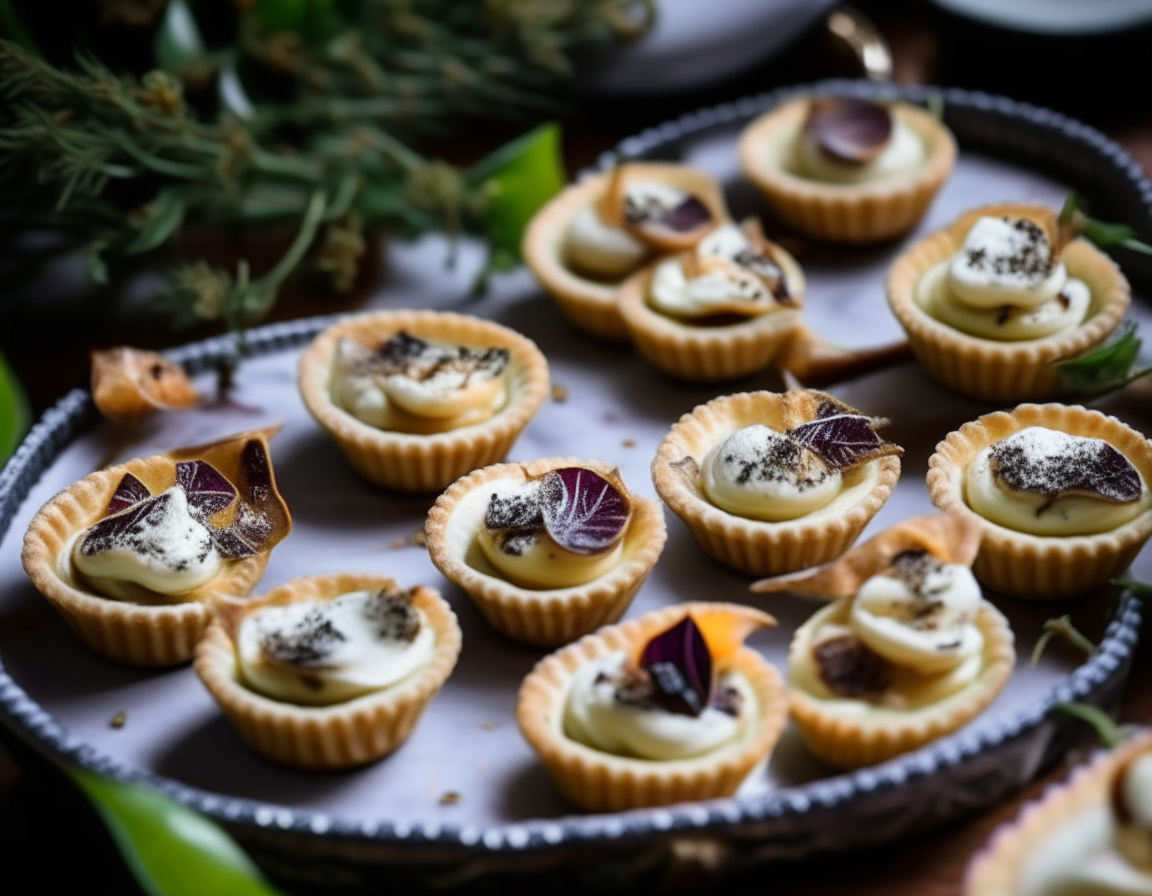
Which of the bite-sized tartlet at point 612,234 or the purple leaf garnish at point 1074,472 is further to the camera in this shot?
the bite-sized tartlet at point 612,234

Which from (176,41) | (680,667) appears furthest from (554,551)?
(176,41)

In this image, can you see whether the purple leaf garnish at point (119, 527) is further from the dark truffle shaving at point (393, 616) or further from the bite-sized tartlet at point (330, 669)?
the dark truffle shaving at point (393, 616)

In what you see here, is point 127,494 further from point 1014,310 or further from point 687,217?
point 1014,310

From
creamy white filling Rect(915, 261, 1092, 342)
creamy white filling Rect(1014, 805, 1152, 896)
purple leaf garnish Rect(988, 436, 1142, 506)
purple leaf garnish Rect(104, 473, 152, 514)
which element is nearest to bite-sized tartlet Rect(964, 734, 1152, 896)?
creamy white filling Rect(1014, 805, 1152, 896)

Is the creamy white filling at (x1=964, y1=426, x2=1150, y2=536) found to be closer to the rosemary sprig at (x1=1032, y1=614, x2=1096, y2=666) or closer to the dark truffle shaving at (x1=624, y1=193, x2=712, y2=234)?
the rosemary sprig at (x1=1032, y1=614, x2=1096, y2=666)

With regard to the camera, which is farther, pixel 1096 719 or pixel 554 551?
pixel 554 551

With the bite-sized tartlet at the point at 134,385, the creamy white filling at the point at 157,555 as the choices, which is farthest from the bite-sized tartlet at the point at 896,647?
the bite-sized tartlet at the point at 134,385

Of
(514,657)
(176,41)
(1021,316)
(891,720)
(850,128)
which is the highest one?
(176,41)
